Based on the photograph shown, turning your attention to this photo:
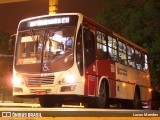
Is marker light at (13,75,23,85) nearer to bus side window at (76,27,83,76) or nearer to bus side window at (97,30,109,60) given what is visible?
bus side window at (76,27,83,76)

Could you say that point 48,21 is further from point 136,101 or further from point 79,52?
point 136,101

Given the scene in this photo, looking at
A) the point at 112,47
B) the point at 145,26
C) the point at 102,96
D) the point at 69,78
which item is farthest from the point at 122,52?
the point at 145,26

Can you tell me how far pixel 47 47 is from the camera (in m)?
14.5

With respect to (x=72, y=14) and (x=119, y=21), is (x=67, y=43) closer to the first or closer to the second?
(x=72, y=14)

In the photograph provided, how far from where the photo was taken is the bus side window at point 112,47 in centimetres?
1661

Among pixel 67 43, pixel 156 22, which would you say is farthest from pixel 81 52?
pixel 156 22

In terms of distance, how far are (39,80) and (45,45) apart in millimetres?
1186

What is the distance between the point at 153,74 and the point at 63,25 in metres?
18.9

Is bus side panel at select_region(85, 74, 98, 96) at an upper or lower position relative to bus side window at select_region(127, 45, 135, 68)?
lower

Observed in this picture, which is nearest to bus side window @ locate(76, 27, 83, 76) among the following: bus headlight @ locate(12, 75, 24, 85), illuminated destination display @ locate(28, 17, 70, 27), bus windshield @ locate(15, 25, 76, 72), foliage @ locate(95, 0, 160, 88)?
bus windshield @ locate(15, 25, 76, 72)

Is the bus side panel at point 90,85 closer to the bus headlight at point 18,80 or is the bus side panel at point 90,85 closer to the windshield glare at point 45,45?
the windshield glare at point 45,45

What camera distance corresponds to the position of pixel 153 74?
32.2 m

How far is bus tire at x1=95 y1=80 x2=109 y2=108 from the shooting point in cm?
1498

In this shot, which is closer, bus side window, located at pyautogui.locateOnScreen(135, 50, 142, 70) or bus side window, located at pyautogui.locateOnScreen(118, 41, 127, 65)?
bus side window, located at pyautogui.locateOnScreen(118, 41, 127, 65)
